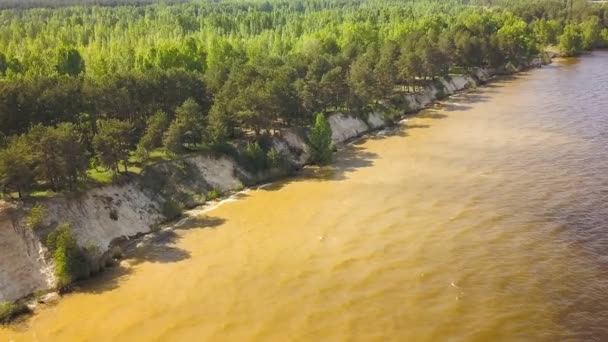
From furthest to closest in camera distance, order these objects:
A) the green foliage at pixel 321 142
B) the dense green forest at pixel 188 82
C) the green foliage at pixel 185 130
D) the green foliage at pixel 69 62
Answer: the green foliage at pixel 69 62
the green foliage at pixel 321 142
the green foliage at pixel 185 130
the dense green forest at pixel 188 82

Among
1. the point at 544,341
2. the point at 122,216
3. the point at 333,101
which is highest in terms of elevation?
the point at 333,101

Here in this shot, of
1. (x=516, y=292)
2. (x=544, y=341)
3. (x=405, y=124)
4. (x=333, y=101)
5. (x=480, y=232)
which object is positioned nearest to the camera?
(x=544, y=341)

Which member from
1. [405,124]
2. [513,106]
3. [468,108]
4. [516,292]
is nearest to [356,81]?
[405,124]

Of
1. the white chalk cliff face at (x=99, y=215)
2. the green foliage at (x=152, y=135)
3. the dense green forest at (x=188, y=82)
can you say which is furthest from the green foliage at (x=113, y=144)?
the white chalk cliff face at (x=99, y=215)

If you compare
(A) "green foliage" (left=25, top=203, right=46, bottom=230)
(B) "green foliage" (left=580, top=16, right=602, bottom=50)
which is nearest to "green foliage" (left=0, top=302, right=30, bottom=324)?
(A) "green foliage" (left=25, top=203, right=46, bottom=230)

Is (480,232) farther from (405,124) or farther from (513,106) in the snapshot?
(513,106)

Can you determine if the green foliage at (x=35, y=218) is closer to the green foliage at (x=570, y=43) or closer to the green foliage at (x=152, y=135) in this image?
the green foliage at (x=152, y=135)

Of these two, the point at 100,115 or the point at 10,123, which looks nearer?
the point at 10,123

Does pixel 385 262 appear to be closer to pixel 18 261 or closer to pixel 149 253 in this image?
pixel 149 253
